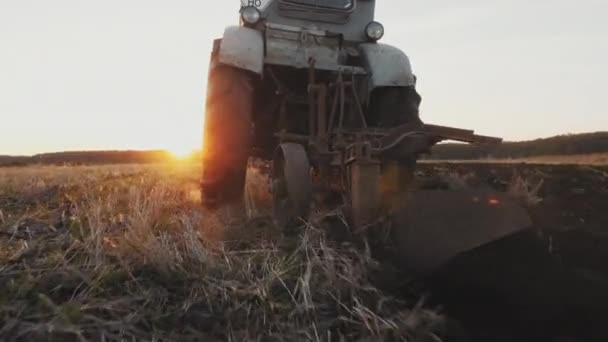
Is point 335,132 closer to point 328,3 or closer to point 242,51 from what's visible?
point 242,51

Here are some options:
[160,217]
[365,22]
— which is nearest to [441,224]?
[160,217]

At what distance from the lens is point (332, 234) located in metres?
3.30

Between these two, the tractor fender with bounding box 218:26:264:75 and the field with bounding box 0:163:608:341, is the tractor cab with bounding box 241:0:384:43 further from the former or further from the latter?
the field with bounding box 0:163:608:341

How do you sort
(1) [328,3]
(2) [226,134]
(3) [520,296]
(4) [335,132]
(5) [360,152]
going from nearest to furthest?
(3) [520,296] < (5) [360,152] < (4) [335,132] < (2) [226,134] < (1) [328,3]

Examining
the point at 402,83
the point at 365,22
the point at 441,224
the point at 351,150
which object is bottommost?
the point at 441,224

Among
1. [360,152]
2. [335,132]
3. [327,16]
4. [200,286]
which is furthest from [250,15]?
[200,286]

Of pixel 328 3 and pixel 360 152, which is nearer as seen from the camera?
pixel 360 152

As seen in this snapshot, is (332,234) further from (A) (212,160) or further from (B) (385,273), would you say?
(A) (212,160)

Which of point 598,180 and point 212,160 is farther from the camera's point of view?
point 598,180

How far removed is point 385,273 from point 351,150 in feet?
3.26

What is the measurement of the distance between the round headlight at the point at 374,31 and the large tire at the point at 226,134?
58.9 inches

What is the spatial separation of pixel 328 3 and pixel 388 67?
142 cm

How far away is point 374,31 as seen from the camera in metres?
5.61

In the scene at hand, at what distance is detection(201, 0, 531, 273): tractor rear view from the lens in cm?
277
